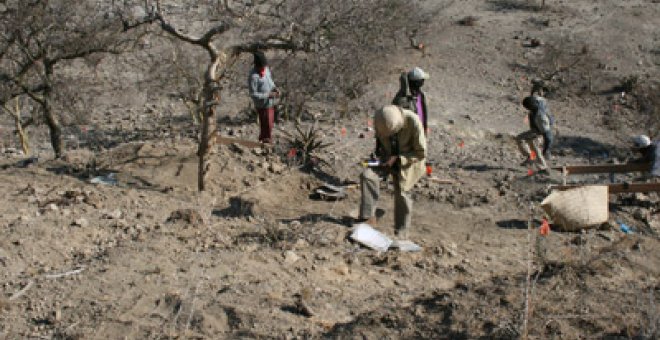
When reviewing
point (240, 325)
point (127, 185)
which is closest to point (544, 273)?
point (240, 325)

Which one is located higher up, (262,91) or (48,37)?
(48,37)

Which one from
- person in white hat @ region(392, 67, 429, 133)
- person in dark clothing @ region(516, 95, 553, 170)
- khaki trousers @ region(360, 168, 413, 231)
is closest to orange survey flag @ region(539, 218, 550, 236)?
khaki trousers @ region(360, 168, 413, 231)

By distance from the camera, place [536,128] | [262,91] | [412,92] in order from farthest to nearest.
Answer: [536,128]
[262,91]
[412,92]

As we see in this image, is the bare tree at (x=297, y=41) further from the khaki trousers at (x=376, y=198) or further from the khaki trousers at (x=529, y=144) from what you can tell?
the khaki trousers at (x=529, y=144)

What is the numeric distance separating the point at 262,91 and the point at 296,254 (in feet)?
10.3

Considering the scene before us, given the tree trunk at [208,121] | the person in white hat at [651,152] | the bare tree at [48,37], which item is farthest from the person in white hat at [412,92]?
the bare tree at [48,37]

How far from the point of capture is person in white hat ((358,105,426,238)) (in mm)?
6059

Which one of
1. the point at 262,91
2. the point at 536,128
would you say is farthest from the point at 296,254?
the point at 536,128

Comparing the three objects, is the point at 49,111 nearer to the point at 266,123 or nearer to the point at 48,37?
the point at 48,37

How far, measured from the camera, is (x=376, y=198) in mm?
6879

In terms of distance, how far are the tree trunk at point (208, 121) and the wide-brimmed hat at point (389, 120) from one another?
1959 mm

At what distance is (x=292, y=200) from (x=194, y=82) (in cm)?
554

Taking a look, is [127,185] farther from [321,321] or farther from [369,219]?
[321,321]

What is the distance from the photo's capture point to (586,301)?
4992 mm
